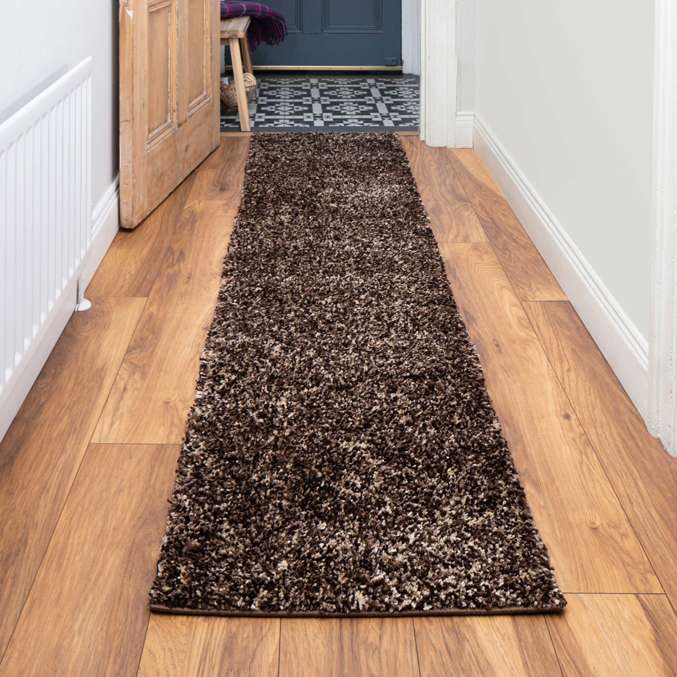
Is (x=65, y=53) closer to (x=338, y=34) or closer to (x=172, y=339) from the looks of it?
(x=172, y=339)

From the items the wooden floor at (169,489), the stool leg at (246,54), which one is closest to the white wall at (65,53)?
the wooden floor at (169,489)

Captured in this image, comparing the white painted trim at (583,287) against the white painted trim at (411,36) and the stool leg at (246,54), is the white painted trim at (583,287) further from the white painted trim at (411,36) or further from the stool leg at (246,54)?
the white painted trim at (411,36)

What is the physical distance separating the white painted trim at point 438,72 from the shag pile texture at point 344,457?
55.3 inches

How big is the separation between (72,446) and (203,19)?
2516 mm

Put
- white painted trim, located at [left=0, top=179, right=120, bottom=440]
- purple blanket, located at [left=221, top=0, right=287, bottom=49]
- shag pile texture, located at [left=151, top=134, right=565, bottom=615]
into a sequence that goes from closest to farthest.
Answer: shag pile texture, located at [left=151, top=134, right=565, bottom=615], white painted trim, located at [left=0, top=179, right=120, bottom=440], purple blanket, located at [left=221, top=0, right=287, bottom=49]

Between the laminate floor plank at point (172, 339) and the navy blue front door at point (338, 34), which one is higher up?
the navy blue front door at point (338, 34)

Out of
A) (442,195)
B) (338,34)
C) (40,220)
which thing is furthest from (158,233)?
(338,34)

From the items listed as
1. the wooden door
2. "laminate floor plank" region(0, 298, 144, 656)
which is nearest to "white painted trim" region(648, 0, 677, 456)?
"laminate floor plank" region(0, 298, 144, 656)

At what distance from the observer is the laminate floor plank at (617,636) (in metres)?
1.35

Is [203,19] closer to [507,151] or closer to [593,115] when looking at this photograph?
[507,151]

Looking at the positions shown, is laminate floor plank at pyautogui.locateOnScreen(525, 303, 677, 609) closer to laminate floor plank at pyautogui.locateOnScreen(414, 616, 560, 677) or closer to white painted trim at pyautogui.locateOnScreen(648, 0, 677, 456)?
white painted trim at pyautogui.locateOnScreen(648, 0, 677, 456)

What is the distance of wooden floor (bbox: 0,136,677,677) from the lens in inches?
54.0

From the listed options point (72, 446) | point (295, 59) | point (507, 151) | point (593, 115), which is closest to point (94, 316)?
point (72, 446)

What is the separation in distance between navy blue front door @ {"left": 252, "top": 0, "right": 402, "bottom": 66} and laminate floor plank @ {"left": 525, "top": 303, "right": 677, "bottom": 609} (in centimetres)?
398
